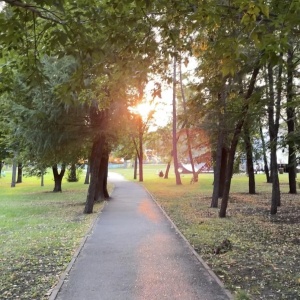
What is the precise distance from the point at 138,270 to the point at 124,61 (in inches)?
139

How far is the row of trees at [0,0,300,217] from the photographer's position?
16.4ft

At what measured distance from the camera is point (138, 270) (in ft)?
21.4

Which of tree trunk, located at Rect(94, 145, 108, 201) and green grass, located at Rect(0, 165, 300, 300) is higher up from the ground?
tree trunk, located at Rect(94, 145, 108, 201)

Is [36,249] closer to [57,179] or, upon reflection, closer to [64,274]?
[64,274]

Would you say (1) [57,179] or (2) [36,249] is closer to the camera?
(2) [36,249]

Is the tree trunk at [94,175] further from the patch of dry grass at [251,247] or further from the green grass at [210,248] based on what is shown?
the patch of dry grass at [251,247]

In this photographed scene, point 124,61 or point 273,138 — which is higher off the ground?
point 124,61

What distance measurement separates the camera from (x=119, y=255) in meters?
7.70

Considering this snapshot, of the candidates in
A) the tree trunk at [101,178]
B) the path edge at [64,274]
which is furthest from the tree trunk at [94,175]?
the path edge at [64,274]

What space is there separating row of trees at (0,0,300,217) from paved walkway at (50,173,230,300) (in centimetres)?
273

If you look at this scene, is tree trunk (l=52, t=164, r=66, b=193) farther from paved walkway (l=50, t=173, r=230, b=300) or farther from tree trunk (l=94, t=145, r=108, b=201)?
paved walkway (l=50, t=173, r=230, b=300)

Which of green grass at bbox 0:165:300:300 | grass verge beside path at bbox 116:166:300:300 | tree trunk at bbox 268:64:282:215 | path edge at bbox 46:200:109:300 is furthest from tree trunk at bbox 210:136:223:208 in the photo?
path edge at bbox 46:200:109:300

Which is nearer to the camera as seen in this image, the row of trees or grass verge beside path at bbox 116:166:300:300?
the row of trees

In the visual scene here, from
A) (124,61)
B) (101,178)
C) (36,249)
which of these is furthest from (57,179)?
(124,61)
